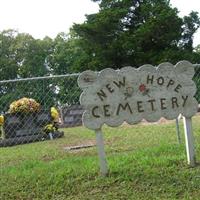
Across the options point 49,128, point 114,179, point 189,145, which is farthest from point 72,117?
point 114,179

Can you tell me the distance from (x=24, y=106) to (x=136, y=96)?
7982 millimetres

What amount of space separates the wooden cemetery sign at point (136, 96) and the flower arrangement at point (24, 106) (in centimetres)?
750

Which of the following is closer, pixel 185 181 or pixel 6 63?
pixel 185 181

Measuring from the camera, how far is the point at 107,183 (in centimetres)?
623

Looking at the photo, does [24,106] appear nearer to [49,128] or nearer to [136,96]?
[49,128]

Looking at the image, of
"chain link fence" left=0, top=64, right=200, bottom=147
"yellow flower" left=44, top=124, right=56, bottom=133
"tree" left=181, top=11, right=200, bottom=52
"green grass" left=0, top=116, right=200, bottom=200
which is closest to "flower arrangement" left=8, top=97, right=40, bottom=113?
"chain link fence" left=0, top=64, right=200, bottom=147

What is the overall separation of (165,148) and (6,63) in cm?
4550

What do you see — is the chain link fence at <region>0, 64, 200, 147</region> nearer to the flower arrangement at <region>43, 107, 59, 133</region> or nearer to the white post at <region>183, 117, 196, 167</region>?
the flower arrangement at <region>43, 107, 59, 133</region>

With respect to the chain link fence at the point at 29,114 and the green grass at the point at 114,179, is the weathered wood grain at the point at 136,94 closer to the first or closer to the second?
the green grass at the point at 114,179

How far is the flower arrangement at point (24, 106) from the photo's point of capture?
551 inches

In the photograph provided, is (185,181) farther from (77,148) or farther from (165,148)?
(77,148)

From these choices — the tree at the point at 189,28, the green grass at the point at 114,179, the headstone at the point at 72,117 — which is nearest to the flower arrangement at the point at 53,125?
the headstone at the point at 72,117

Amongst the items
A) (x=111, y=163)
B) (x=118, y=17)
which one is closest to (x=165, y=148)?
(x=111, y=163)

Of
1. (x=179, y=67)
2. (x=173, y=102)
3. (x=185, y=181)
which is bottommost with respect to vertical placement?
(x=185, y=181)
